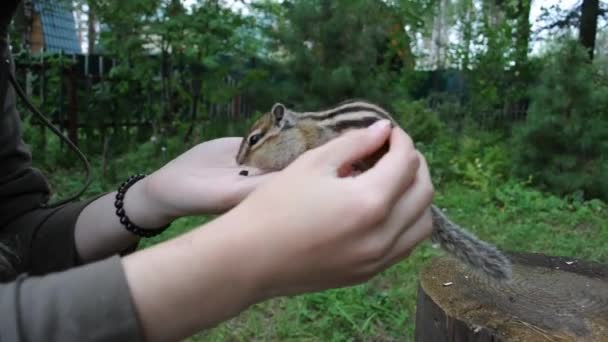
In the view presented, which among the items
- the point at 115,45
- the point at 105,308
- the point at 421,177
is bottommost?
the point at 105,308

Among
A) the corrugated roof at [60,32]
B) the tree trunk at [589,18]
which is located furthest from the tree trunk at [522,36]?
the corrugated roof at [60,32]

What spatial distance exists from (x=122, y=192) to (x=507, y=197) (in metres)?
4.43

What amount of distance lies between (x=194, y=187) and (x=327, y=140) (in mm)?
611

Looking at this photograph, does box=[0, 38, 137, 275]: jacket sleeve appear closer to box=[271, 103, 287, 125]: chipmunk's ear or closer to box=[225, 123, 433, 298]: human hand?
box=[271, 103, 287, 125]: chipmunk's ear

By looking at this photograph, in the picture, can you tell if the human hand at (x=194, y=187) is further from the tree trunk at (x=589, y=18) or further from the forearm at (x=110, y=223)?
the tree trunk at (x=589, y=18)

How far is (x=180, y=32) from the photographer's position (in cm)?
593

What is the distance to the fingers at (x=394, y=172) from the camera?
800 millimetres

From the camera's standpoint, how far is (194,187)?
1207 mm

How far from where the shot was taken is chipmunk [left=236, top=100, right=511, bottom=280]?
5.22ft

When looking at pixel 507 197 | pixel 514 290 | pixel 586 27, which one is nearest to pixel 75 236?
pixel 514 290

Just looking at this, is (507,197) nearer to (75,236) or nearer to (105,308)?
(75,236)

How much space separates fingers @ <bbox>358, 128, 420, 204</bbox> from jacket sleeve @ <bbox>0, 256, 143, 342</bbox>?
14.3 inches

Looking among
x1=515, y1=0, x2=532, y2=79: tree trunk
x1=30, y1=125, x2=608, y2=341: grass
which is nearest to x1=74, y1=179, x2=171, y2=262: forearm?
x1=30, y1=125, x2=608, y2=341: grass

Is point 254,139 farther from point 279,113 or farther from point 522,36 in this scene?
point 522,36
